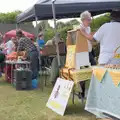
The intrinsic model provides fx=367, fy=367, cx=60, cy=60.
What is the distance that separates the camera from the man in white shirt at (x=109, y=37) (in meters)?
5.89

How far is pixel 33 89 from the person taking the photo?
970cm

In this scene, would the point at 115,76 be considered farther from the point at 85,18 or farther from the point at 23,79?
the point at 23,79

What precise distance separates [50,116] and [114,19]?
1936 mm

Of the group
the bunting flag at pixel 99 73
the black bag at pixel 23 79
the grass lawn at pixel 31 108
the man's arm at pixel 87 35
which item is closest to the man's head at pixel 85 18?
the man's arm at pixel 87 35

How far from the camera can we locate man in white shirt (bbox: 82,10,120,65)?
5895 millimetres

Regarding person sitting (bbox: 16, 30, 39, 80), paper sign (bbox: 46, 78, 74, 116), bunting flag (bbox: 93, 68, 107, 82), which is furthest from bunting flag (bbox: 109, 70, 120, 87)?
person sitting (bbox: 16, 30, 39, 80)

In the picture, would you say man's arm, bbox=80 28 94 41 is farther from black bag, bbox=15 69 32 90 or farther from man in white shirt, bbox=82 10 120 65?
black bag, bbox=15 69 32 90

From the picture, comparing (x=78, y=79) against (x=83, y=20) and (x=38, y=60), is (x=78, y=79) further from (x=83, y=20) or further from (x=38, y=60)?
(x=38, y=60)

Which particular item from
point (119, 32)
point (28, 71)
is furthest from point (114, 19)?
point (28, 71)

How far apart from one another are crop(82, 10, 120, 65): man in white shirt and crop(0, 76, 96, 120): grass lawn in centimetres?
105

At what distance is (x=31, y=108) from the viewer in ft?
23.0

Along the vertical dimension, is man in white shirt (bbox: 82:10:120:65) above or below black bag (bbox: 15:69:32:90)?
above

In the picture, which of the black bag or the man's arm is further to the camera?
the black bag

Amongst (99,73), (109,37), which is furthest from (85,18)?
(99,73)
